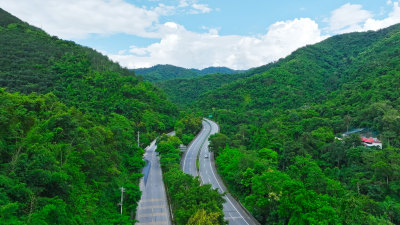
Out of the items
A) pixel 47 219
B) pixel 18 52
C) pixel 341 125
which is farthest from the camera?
pixel 18 52

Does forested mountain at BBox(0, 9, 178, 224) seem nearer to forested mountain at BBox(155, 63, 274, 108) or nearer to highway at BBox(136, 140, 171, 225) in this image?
highway at BBox(136, 140, 171, 225)

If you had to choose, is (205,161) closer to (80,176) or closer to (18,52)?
(80,176)

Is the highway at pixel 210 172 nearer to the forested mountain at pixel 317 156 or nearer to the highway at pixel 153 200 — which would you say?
the forested mountain at pixel 317 156

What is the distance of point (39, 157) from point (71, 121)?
7663mm

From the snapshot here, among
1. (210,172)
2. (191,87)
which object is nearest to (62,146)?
(210,172)

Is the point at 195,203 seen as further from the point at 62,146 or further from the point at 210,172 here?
the point at 210,172

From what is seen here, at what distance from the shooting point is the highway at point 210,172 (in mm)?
27938

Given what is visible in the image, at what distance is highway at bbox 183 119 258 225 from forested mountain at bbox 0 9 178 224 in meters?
9.31

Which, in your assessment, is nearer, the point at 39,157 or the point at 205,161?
the point at 39,157

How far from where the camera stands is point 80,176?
2069cm

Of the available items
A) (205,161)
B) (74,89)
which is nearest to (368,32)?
(205,161)

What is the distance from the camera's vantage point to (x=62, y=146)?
2056 cm

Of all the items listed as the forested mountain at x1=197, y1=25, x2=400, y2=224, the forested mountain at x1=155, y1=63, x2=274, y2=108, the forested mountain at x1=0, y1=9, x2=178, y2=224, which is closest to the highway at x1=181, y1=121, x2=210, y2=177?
the forested mountain at x1=197, y1=25, x2=400, y2=224

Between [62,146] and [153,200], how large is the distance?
1417cm
